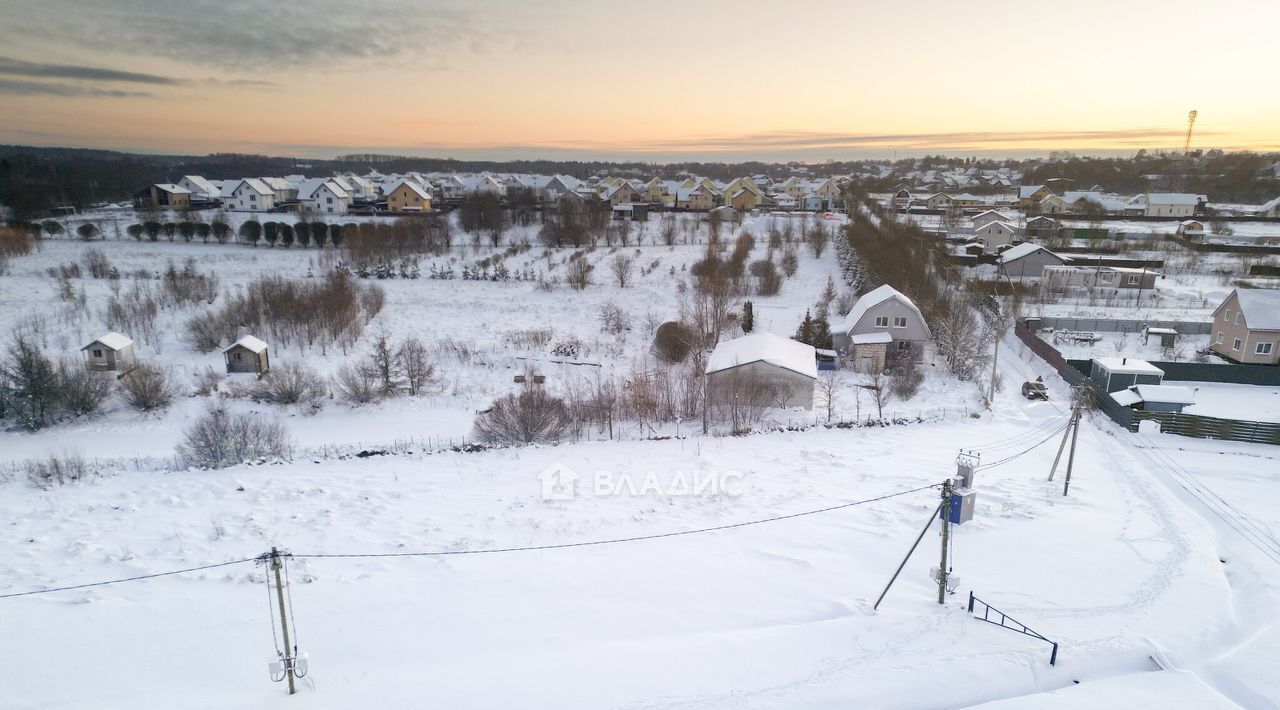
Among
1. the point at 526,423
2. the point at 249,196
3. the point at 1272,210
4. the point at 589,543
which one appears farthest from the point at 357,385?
the point at 1272,210

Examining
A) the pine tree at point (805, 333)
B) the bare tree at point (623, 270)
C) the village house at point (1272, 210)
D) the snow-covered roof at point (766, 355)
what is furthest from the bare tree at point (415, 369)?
the village house at point (1272, 210)

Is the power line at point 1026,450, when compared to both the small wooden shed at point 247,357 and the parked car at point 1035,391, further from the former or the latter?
the small wooden shed at point 247,357

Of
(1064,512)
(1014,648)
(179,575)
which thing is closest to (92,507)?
(179,575)

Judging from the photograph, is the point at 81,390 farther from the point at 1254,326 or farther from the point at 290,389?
the point at 1254,326

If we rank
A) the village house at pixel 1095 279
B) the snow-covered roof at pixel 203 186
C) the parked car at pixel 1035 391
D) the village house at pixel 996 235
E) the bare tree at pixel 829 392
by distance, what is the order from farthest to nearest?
the snow-covered roof at pixel 203 186
the village house at pixel 996 235
the village house at pixel 1095 279
the parked car at pixel 1035 391
the bare tree at pixel 829 392

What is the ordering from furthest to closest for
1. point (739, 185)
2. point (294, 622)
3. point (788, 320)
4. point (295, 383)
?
1. point (739, 185)
2. point (788, 320)
3. point (295, 383)
4. point (294, 622)

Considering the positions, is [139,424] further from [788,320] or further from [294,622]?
[788,320]

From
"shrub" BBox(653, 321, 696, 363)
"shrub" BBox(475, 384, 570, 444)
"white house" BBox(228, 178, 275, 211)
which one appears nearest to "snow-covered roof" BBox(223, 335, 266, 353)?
"shrub" BBox(475, 384, 570, 444)

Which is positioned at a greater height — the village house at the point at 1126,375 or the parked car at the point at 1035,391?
the village house at the point at 1126,375
